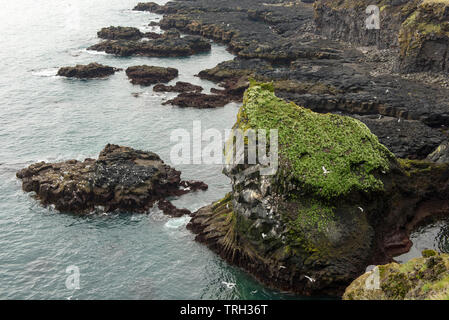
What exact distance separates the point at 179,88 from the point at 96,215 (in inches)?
1401

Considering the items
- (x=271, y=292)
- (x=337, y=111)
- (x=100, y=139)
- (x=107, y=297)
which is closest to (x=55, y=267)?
(x=107, y=297)

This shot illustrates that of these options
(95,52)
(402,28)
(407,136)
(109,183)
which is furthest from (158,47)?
(407,136)

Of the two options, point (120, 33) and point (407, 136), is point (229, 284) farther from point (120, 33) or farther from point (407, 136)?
point (120, 33)

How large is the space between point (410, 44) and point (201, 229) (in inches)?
1722

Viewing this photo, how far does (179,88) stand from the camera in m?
69.8

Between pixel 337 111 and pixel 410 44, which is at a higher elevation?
pixel 410 44

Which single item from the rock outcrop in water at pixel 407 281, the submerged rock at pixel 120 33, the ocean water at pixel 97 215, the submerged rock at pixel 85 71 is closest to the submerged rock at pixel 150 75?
the ocean water at pixel 97 215

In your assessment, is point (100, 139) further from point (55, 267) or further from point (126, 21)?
point (126, 21)

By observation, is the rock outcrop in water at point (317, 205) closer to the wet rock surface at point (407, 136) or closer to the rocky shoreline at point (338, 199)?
the rocky shoreline at point (338, 199)

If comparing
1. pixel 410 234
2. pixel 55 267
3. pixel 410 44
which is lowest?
pixel 55 267

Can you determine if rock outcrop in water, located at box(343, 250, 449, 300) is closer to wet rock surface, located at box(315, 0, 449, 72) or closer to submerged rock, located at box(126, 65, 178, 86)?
wet rock surface, located at box(315, 0, 449, 72)

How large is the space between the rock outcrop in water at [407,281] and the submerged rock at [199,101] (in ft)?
140

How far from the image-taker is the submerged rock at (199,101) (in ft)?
208

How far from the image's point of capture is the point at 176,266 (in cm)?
3183
